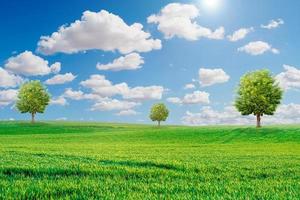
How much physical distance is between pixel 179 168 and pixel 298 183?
621 centimetres

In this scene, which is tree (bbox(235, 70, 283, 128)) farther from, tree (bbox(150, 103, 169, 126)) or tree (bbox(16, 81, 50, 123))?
tree (bbox(16, 81, 50, 123))

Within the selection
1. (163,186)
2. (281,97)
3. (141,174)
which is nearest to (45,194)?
(163,186)

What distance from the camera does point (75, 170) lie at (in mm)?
16734

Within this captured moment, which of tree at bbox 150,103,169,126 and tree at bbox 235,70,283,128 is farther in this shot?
tree at bbox 150,103,169,126

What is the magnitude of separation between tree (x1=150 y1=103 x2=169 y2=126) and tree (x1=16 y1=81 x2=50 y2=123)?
3794 cm

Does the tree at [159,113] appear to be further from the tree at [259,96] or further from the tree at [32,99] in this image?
the tree at [259,96]

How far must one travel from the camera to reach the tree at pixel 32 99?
4943 inches

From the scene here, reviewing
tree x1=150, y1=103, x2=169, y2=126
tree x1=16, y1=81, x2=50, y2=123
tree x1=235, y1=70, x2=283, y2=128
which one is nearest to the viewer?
tree x1=235, y1=70, x2=283, y2=128

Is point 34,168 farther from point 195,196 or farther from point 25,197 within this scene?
point 195,196

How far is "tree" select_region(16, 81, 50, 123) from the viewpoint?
126 m

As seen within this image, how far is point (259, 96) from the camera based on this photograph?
90.1m

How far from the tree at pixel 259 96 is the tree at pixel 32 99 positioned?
63.0m

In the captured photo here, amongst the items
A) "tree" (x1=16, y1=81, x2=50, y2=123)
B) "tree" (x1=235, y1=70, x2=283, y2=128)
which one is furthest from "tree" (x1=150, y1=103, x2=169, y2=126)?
"tree" (x1=235, y1=70, x2=283, y2=128)

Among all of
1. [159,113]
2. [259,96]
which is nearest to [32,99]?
[159,113]
